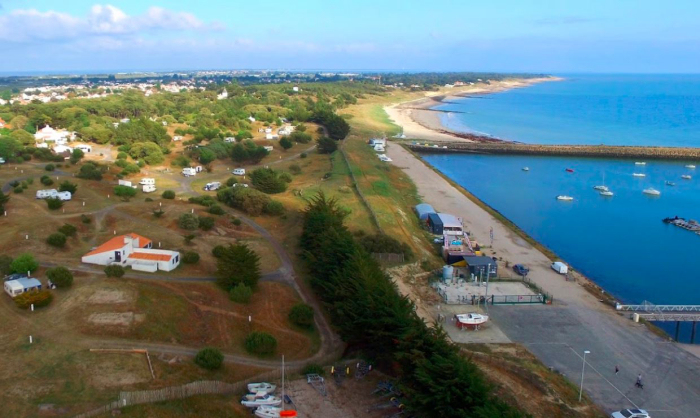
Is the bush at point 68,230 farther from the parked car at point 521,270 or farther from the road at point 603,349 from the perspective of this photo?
the parked car at point 521,270

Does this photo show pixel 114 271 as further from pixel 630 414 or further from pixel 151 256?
pixel 630 414

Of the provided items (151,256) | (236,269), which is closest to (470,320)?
(236,269)

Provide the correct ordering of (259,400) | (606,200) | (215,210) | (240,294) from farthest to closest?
(606,200) → (215,210) → (240,294) → (259,400)

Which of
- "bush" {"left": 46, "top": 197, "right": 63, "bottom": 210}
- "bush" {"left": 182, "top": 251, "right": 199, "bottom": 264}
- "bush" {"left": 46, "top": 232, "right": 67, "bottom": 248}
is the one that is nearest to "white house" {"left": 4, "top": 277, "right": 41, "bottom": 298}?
"bush" {"left": 46, "top": 232, "right": 67, "bottom": 248}

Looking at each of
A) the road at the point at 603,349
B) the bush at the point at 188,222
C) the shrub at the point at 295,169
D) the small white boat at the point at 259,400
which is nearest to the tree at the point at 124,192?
the bush at the point at 188,222

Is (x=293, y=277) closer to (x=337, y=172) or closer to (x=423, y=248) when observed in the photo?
(x=423, y=248)

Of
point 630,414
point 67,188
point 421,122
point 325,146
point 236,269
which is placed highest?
point 421,122

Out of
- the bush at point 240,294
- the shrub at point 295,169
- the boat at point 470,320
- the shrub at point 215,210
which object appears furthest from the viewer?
the shrub at point 295,169
